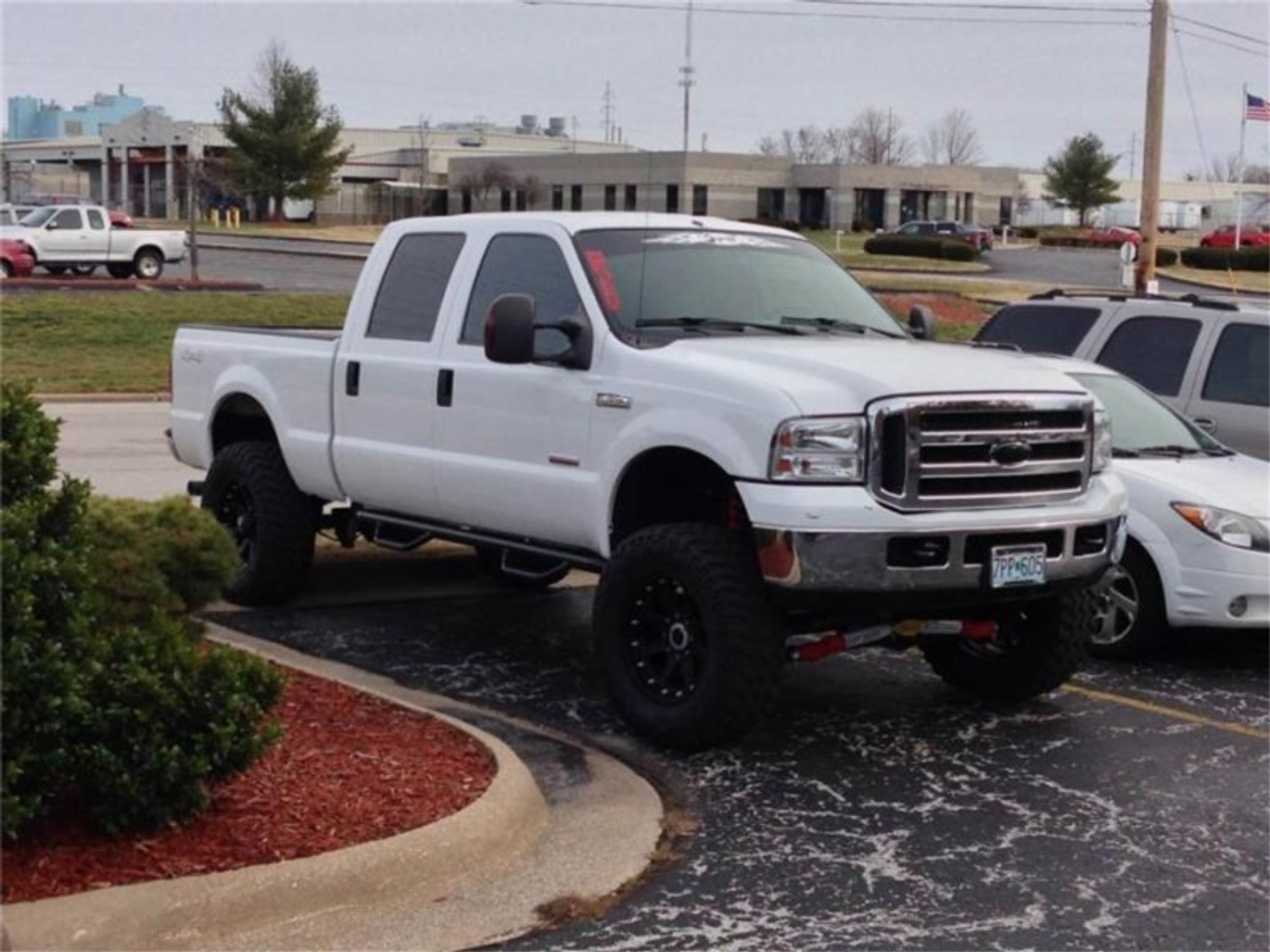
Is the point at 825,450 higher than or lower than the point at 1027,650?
higher

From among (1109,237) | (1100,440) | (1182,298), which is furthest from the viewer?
(1109,237)

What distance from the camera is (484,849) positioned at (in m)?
5.69

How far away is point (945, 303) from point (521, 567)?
30592 millimetres

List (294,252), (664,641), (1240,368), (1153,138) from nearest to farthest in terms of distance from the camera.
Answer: (664,641) → (1240,368) → (1153,138) → (294,252)

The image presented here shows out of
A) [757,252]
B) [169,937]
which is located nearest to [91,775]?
[169,937]

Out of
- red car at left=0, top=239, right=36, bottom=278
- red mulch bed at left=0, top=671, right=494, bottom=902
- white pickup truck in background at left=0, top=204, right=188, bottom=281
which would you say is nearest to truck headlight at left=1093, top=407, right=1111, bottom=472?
red mulch bed at left=0, top=671, right=494, bottom=902

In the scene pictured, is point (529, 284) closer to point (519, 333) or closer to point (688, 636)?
point (519, 333)

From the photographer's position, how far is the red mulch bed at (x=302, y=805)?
5.11 meters

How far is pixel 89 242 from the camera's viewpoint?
40938 millimetres

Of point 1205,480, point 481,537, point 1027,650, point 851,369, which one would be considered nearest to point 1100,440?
point 1027,650

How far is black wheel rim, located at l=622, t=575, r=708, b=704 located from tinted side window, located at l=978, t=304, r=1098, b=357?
5467mm

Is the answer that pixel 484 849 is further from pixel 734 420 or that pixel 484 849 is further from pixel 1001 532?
pixel 1001 532

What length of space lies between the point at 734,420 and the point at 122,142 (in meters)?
61.3

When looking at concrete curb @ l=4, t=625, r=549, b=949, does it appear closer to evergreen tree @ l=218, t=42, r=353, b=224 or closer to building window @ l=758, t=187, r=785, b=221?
building window @ l=758, t=187, r=785, b=221
